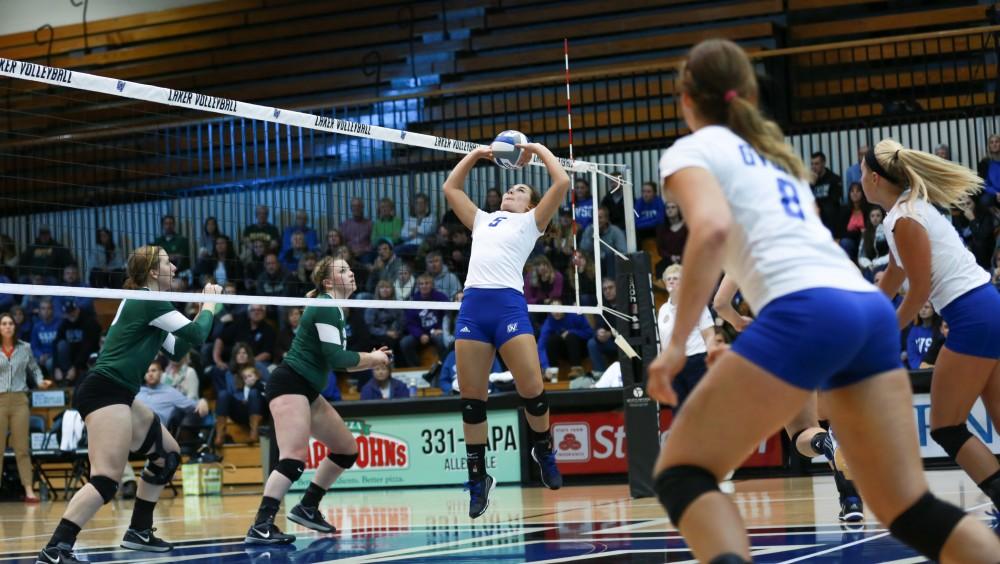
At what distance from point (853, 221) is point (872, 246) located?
0.54 meters

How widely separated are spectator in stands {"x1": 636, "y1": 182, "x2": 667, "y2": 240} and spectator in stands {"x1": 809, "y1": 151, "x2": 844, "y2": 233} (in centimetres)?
185

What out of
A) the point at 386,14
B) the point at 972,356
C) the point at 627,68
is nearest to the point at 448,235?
the point at 627,68

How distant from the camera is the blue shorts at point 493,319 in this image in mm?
6898

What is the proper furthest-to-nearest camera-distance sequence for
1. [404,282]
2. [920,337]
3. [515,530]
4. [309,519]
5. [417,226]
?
[417,226], [404,282], [920,337], [309,519], [515,530]

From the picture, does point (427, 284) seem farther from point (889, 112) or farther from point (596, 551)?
point (596, 551)

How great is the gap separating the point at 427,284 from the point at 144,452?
6763 millimetres

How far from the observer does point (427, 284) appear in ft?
44.7

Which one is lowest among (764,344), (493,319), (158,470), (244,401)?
(158,470)

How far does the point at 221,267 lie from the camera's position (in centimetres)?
1534

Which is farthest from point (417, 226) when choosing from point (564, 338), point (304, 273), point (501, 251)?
point (501, 251)

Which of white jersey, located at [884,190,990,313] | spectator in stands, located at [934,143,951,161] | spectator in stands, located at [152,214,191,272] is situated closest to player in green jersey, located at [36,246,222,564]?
white jersey, located at [884,190,990,313]

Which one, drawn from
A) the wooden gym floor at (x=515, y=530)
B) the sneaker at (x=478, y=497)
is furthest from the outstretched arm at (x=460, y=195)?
the wooden gym floor at (x=515, y=530)

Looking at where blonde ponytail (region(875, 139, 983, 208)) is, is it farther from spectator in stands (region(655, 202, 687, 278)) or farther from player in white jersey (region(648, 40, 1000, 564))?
spectator in stands (region(655, 202, 687, 278))

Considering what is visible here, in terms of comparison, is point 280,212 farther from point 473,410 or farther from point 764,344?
point 764,344
